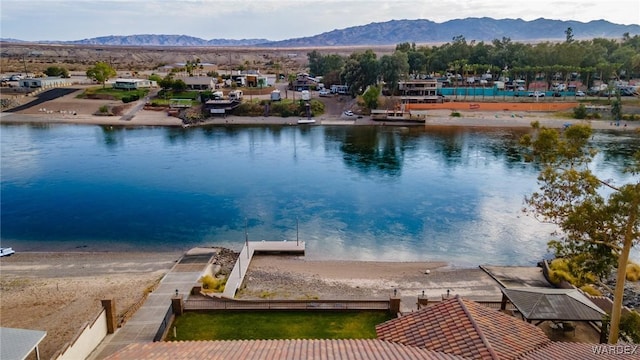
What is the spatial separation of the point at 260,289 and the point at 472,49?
109 metres

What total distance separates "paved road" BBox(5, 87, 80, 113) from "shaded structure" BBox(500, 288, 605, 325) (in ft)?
332

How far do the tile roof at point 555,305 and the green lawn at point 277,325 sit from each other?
18.2 ft

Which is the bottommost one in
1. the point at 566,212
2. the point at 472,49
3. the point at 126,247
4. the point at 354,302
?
the point at 126,247

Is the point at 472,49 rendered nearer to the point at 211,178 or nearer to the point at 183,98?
the point at 183,98

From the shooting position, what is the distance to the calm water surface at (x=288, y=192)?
37.8m

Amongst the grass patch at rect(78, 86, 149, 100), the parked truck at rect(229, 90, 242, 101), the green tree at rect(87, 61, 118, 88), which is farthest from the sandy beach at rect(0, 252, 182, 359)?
the green tree at rect(87, 61, 118, 88)

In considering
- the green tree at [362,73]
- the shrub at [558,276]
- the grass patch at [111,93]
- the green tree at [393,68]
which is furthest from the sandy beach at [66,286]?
the grass patch at [111,93]

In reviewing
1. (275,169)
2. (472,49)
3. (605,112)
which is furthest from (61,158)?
(472,49)

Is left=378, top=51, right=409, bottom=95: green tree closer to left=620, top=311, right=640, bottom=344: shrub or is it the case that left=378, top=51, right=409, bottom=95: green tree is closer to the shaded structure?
the shaded structure

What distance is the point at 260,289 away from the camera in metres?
27.6

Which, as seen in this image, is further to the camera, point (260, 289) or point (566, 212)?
point (260, 289)

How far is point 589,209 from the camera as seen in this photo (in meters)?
17.3

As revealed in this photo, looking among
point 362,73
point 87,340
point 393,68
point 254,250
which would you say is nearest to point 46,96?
point 362,73

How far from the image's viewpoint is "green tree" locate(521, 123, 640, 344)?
16.6m
